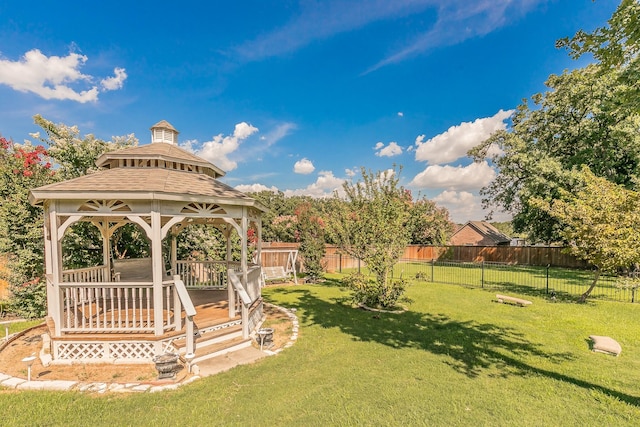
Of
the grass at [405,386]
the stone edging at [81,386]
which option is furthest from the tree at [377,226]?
the stone edging at [81,386]

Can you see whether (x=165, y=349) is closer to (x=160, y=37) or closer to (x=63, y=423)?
(x=63, y=423)

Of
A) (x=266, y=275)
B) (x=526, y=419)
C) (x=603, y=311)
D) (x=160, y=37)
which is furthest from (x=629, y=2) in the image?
(x=266, y=275)

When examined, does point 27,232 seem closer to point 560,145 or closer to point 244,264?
point 244,264

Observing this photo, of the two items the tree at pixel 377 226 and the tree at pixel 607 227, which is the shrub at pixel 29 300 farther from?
the tree at pixel 607 227

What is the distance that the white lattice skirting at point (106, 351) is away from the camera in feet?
17.2

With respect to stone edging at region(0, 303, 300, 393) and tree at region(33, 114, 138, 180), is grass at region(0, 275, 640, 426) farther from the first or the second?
tree at region(33, 114, 138, 180)

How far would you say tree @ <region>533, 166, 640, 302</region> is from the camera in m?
9.05

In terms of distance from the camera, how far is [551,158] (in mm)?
19828

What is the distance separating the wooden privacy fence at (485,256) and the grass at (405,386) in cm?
1139

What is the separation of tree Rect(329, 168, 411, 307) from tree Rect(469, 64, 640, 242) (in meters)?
13.2

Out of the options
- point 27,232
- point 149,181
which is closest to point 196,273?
point 27,232

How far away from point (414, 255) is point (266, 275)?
20285mm

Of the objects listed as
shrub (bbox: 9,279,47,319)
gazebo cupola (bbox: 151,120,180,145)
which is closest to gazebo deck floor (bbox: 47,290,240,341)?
shrub (bbox: 9,279,47,319)

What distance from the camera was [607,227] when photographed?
928cm
